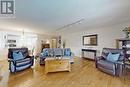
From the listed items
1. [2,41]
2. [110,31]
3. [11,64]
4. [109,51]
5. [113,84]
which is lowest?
[113,84]

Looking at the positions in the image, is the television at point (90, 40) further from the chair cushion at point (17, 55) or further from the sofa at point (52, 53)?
the chair cushion at point (17, 55)

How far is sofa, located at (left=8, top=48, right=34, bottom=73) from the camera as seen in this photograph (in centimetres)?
447

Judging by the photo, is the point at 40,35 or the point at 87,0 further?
the point at 40,35

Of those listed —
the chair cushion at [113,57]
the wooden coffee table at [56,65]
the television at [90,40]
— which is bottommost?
the wooden coffee table at [56,65]

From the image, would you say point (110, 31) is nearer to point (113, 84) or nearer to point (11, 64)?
point (113, 84)

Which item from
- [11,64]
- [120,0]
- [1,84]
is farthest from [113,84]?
[11,64]

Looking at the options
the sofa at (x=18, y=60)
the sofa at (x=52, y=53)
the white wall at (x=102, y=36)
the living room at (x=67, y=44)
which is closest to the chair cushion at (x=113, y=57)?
the living room at (x=67, y=44)

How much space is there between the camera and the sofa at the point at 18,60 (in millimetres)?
4469

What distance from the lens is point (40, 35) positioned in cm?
1170

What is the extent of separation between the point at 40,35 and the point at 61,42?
7.75 feet

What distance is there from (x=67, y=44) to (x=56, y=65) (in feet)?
22.6

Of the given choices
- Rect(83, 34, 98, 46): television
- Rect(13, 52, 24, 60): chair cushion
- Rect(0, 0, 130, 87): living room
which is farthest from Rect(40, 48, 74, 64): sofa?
Rect(83, 34, 98, 46): television

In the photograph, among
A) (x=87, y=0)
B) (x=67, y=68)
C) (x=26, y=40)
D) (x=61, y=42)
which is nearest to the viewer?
(x=87, y=0)

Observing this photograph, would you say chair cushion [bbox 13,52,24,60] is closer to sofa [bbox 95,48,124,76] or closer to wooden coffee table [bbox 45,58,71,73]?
wooden coffee table [bbox 45,58,71,73]
